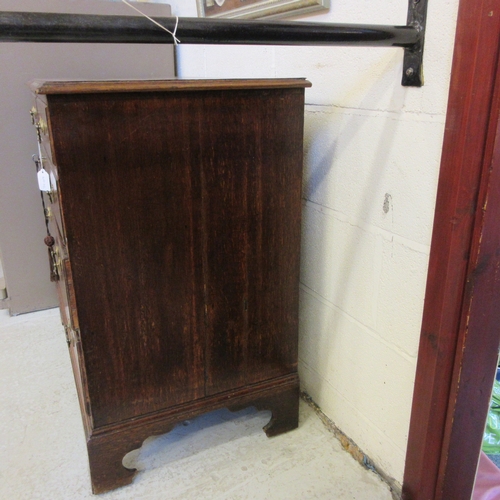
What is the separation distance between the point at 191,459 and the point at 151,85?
35.5 inches

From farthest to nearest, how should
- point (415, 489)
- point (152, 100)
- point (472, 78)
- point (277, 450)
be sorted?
point (277, 450), point (415, 489), point (152, 100), point (472, 78)

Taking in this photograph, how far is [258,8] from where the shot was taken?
4.53 ft

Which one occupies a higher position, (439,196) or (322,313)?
(439,196)

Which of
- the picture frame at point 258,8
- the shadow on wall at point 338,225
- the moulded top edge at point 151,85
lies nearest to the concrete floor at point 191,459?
the shadow on wall at point 338,225

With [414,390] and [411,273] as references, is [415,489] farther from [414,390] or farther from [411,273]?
[411,273]

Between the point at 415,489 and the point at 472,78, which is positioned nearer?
the point at 472,78

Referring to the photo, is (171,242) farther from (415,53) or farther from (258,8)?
(258,8)

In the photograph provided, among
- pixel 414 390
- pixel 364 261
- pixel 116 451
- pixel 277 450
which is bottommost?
pixel 277 450

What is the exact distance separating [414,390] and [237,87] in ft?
2.40

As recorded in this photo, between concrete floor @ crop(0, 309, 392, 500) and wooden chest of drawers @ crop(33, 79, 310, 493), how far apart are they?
11 centimetres

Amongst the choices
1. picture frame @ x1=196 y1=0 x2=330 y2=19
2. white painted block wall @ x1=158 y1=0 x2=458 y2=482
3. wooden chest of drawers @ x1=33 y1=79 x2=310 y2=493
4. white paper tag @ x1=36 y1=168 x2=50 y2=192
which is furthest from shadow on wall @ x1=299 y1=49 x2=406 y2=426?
white paper tag @ x1=36 y1=168 x2=50 y2=192

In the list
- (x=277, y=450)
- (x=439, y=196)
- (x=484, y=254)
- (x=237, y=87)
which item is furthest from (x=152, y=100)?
(x=277, y=450)

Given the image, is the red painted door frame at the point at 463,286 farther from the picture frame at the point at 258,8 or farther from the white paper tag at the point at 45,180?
the white paper tag at the point at 45,180

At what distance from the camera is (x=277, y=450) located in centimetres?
126
